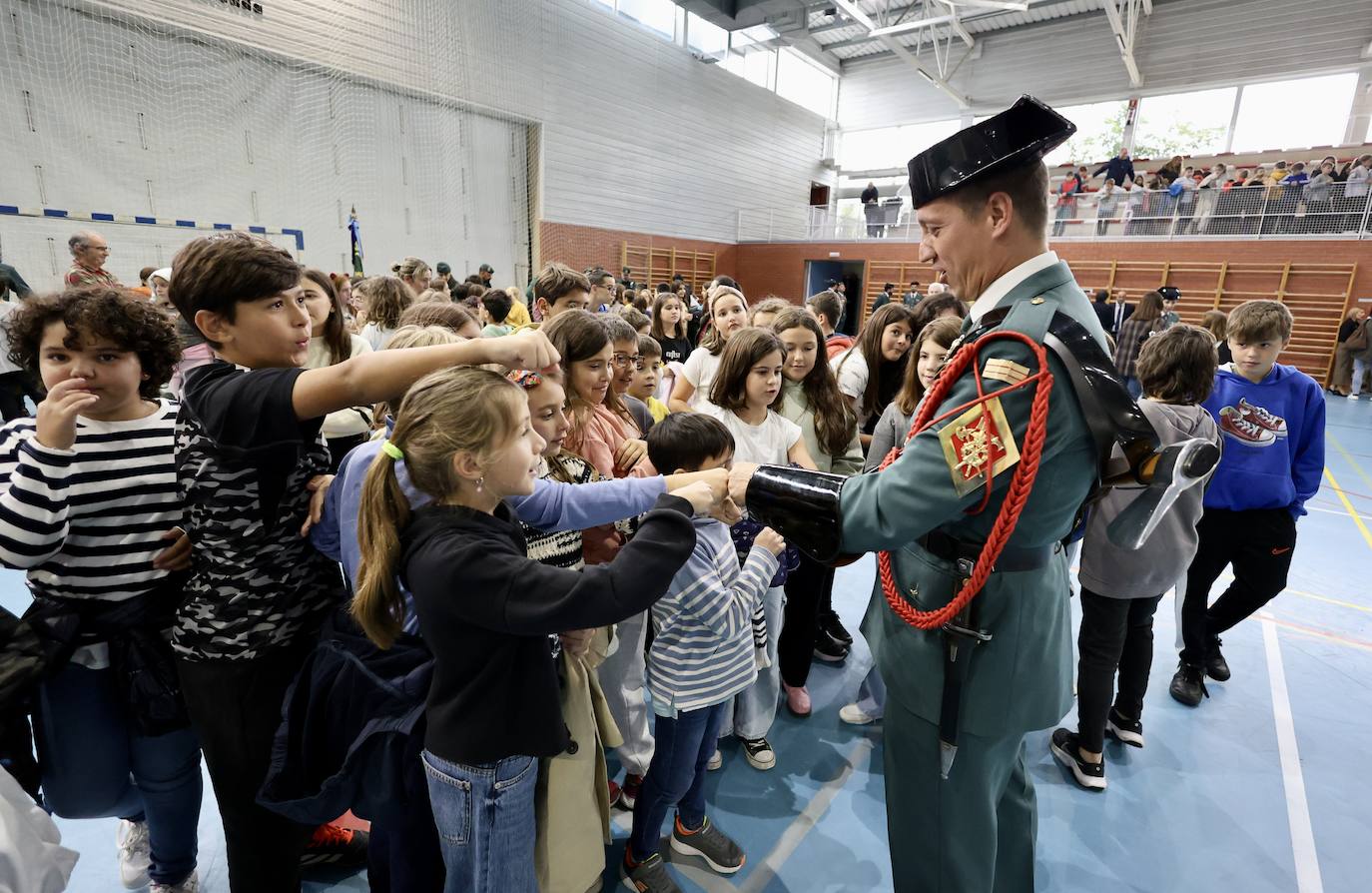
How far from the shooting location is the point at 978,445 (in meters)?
1.17

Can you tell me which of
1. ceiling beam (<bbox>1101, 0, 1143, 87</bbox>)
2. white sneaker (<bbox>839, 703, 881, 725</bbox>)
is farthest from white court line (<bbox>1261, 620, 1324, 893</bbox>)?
ceiling beam (<bbox>1101, 0, 1143, 87</bbox>)

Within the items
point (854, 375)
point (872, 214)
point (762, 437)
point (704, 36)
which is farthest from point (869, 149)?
point (762, 437)

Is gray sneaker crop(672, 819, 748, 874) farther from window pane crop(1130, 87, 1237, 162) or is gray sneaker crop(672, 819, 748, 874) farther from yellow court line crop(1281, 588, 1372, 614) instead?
window pane crop(1130, 87, 1237, 162)

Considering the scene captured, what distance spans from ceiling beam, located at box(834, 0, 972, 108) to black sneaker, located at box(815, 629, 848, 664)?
15.4 m

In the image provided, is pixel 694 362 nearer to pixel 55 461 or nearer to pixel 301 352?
pixel 301 352

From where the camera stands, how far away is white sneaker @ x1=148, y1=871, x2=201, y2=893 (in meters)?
1.73

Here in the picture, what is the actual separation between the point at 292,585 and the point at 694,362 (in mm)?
2193

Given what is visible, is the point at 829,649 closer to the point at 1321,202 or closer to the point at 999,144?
the point at 999,144

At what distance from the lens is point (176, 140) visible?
8.94 meters

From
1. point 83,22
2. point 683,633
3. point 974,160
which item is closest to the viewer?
point 974,160

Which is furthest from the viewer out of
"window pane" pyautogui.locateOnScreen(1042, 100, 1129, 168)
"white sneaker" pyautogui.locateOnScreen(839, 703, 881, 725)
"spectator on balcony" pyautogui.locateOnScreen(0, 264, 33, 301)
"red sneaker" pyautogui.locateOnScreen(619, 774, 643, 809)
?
"window pane" pyautogui.locateOnScreen(1042, 100, 1129, 168)

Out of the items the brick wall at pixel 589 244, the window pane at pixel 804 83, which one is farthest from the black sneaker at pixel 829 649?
the window pane at pixel 804 83

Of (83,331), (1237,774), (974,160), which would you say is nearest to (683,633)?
(974,160)

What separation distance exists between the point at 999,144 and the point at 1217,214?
16.6 meters
